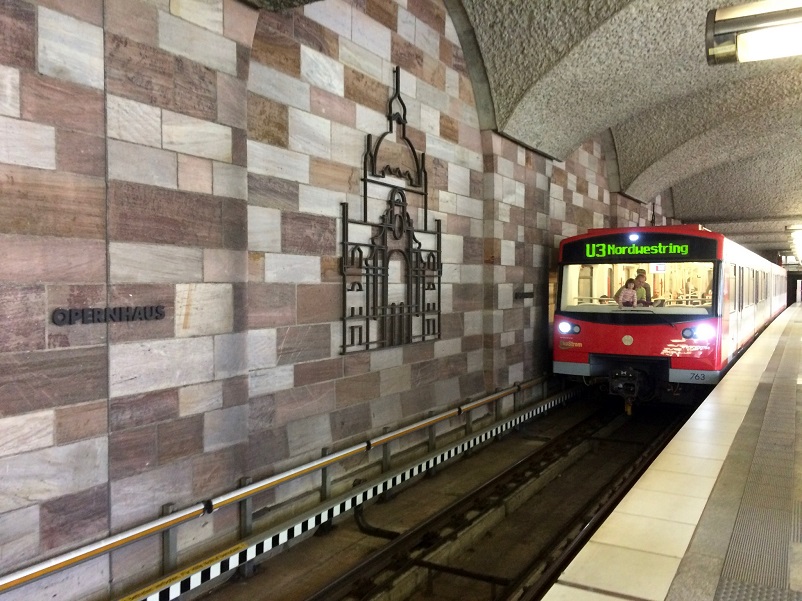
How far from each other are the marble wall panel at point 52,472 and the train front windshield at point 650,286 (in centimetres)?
623

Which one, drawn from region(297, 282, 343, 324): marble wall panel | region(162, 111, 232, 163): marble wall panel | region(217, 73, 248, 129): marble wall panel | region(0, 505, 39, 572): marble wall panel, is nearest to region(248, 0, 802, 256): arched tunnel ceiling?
region(217, 73, 248, 129): marble wall panel

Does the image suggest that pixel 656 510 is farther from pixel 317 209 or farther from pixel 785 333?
pixel 785 333

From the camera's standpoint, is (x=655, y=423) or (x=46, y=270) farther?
(x=655, y=423)

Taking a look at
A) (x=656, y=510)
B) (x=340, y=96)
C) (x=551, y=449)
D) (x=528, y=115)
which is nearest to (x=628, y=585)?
(x=656, y=510)

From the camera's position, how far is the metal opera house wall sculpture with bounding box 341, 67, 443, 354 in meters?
5.24

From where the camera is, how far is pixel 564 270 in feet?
26.9

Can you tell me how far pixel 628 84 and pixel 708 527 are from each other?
627 centimetres

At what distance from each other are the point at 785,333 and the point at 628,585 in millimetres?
14900

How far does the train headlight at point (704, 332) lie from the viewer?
720cm

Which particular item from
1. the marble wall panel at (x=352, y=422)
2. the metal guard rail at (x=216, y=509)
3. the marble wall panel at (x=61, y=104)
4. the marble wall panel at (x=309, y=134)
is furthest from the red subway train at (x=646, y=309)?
the marble wall panel at (x=61, y=104)

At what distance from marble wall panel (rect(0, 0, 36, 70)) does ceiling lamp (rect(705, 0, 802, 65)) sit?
128 inches

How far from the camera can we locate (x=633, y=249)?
7754 mm

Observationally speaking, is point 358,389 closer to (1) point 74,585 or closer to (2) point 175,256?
(2) point 175,256

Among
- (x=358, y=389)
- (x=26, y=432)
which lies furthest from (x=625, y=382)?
(x=26, y=432)
